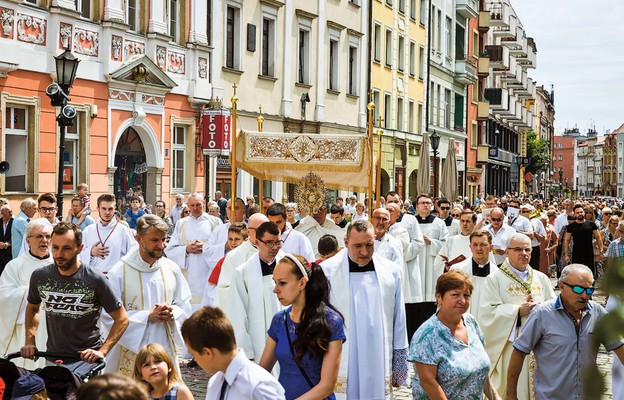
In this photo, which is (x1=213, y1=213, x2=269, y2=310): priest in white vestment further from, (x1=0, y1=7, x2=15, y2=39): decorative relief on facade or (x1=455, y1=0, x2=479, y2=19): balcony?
(x1=455, y1=0, x2=479, y2=19): balcony

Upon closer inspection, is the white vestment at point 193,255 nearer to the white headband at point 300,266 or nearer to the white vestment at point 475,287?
the white vestment at point 475,287

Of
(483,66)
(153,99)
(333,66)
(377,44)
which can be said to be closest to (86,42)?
(153,99)

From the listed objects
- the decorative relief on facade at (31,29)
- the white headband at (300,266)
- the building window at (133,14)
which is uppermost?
the building window at (133,14)

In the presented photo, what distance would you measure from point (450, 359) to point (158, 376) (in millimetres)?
1654

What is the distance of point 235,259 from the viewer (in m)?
8.67

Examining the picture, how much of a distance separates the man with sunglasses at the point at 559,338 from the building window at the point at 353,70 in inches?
1167

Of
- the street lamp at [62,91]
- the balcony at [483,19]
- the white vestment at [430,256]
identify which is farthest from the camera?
the balcony at [483,19]

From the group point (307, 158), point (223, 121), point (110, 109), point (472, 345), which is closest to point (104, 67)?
point (110, 109)

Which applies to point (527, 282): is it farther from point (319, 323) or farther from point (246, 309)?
point (319, 323)

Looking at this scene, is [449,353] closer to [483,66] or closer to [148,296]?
[148,296]

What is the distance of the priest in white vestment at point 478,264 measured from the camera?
8.59 meters

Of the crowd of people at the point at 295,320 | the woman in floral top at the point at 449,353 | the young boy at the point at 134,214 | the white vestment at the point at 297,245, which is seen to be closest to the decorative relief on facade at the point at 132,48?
the young boy at the point at 134,214

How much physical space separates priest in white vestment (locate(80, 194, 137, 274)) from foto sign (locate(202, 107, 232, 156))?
1390cm

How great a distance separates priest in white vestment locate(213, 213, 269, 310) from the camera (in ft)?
26.8
